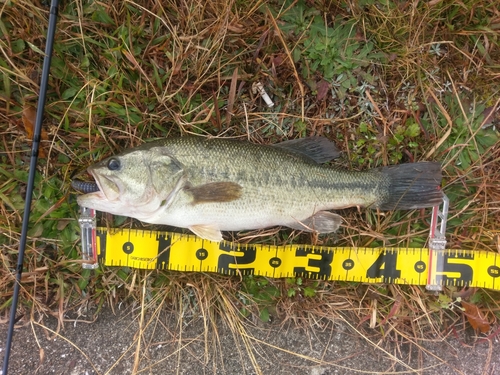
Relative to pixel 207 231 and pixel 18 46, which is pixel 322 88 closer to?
pixel 207 231

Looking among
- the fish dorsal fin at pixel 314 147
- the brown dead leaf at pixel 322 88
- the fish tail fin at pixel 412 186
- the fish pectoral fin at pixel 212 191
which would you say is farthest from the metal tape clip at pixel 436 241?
the fish pectoral fin at pixel 212 191

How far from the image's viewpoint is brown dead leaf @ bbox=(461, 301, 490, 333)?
305 centimetres

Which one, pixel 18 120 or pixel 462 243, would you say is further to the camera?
pixel 462 243

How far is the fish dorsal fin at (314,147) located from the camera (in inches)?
113

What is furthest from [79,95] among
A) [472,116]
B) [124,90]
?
[472,116]

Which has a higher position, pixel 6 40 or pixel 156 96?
pixel 6 40

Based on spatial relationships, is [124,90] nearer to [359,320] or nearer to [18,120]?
[18,120]

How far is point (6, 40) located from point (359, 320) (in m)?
3.64

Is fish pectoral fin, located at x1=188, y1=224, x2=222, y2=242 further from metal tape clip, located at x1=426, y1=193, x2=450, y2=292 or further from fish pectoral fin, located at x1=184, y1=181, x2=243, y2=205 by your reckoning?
metal tape clip, located at x1=426, y1=193, x2=450, y2=292

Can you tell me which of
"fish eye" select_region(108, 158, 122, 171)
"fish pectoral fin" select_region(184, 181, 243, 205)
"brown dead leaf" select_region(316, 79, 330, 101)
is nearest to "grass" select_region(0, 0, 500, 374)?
"brown dead leaf" select_region(316, 79, 330, 101)

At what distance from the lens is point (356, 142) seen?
3090 millimetres

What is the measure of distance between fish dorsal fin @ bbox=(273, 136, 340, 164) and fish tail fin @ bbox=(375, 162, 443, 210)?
16.9 inches

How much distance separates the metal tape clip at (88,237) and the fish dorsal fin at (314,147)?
1599mm

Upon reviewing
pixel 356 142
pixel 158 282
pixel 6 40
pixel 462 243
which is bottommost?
pixel 158 282
